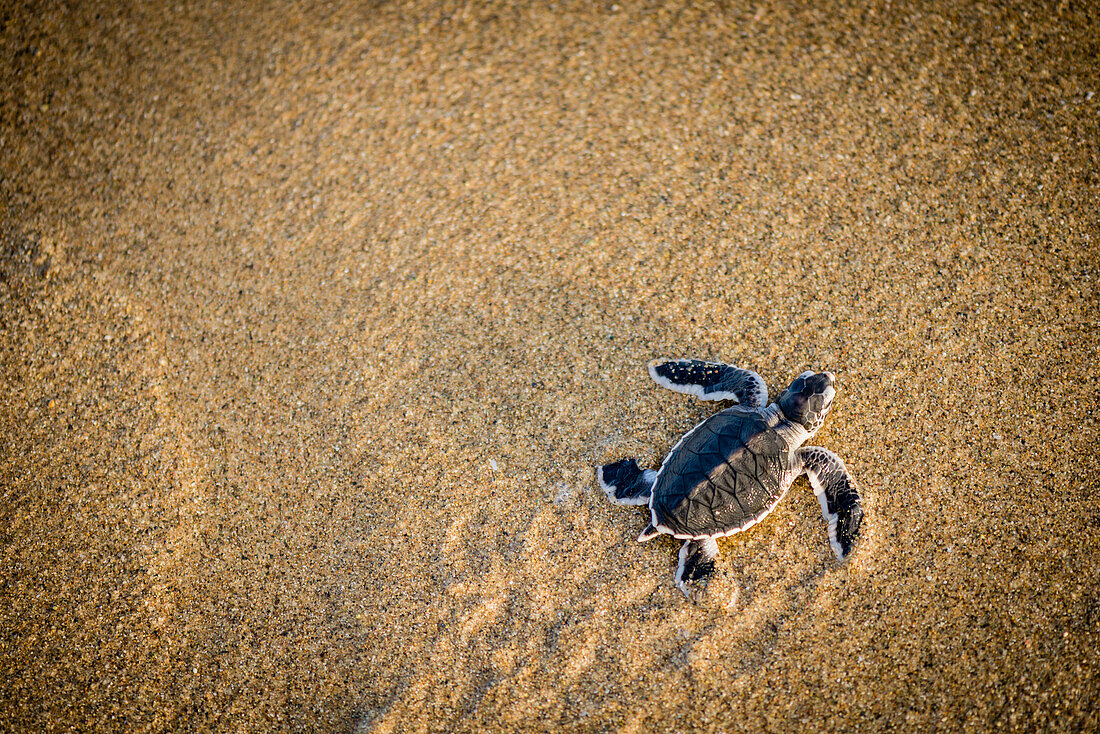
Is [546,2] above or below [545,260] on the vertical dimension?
above

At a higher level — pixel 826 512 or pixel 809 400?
pixel 809 400

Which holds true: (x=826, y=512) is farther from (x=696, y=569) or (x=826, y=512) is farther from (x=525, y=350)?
(x=525, y=350)

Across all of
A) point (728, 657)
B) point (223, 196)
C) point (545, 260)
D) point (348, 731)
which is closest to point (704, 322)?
point (545, 260)

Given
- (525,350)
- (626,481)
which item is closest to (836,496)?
(626,481)

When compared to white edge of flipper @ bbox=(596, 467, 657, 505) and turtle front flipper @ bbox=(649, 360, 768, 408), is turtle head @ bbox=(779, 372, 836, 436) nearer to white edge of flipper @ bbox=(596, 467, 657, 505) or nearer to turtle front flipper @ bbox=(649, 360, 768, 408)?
turtle front flipper @ bbox=(649, 360, 768, 408)

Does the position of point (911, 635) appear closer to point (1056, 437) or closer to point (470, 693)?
point (1056, 437)

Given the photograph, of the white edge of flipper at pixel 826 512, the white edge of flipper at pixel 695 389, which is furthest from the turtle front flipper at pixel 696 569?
the white edge of flipper at pixel 695 389

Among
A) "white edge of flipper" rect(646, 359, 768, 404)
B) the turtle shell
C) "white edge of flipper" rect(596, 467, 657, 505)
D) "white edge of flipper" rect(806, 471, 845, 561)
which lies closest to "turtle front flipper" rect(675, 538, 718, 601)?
the turtle shell
